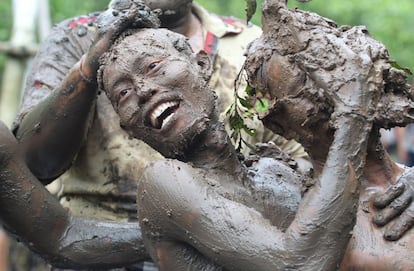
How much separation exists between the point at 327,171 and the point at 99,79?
0.93 metres

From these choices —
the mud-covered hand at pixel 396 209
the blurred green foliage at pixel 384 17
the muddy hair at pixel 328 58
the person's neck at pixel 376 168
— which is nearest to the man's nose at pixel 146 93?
the muddy hair at pixel 328 58

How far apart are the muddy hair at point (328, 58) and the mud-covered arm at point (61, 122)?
65 cm

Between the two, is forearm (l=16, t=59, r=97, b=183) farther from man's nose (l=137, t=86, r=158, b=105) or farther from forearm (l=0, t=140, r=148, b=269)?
man's nose (l=137, t=86, r=158, b=105)

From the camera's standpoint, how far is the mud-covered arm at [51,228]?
11.3ft

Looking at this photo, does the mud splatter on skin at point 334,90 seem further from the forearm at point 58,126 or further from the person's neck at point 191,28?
the person's neck at point 191,28

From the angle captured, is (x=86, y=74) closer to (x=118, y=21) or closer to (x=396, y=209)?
(x=118, y=21)

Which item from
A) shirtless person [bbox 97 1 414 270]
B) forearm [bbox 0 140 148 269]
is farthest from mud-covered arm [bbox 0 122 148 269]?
shirtless person [bbox 97 1 414 270]

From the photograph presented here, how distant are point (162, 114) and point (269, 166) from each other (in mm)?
465

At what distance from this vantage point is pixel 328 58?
2859 mm

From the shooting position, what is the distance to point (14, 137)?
355 cm

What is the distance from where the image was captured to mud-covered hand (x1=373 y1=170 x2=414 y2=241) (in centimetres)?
287

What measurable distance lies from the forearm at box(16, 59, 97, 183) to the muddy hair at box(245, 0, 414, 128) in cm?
79

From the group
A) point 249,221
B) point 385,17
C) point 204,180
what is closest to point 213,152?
point 204,180

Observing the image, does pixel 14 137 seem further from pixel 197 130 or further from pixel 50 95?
pixel 197 130
